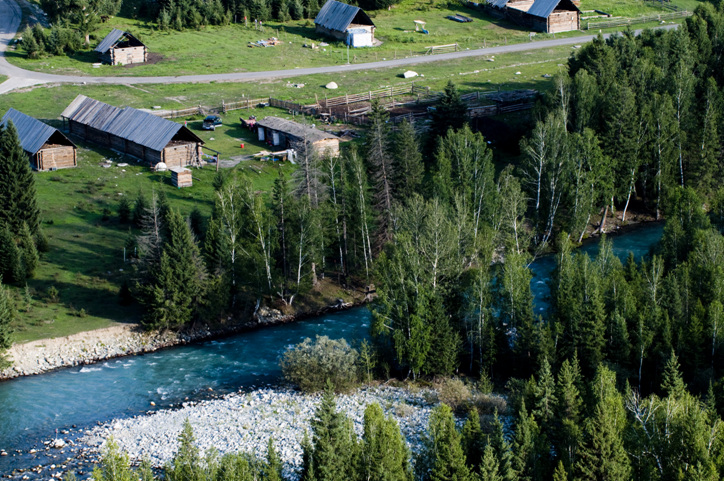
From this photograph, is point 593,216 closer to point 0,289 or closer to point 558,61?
point 558,61

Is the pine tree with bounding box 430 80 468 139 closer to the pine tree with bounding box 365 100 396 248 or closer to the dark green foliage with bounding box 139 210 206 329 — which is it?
the pine tree with bounding box 365 100 396 248

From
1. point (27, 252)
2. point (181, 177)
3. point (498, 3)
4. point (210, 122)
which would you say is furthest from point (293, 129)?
point (498, 3)

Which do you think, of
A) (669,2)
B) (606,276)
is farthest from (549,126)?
(669,2)

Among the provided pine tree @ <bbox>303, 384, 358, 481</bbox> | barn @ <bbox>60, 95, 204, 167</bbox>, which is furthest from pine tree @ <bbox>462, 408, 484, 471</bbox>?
barn @ <bbox>60, 95, 204, 167</bbox>

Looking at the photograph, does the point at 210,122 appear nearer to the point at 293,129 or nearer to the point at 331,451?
the point at 293,129

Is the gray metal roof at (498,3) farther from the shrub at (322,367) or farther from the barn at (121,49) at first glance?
the shrub at (322,367)

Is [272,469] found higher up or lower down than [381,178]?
lower down
